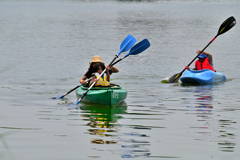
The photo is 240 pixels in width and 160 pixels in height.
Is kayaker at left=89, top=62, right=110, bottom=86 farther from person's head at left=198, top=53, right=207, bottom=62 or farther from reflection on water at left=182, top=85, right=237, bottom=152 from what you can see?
person's head at left=198, top=53, right=207, bottom=62

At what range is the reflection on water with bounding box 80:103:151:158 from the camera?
629cm

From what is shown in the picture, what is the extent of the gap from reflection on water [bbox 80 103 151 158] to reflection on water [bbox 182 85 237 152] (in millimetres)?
1180

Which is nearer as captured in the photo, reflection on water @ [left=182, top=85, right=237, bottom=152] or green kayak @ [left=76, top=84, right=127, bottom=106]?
reflection on water @ [left=182, top=85, right=237, bottom=152]

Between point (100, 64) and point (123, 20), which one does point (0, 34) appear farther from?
point (100, 64)

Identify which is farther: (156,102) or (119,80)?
(119,80)

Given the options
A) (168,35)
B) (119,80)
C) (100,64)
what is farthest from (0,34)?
(100,64)

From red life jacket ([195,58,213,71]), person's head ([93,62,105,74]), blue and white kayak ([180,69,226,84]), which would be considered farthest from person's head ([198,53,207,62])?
person's head ([93,62,105,74])

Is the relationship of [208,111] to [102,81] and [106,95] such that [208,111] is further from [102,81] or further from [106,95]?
[102,81]

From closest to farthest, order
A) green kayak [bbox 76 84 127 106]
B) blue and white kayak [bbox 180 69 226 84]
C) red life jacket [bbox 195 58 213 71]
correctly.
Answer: green kayak [bbox 76 84 127 106] < blue and white kayak [bbox 180 69 226 84] < red life jacket [bbox 195 58 213 71]

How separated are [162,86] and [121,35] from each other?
67.1ft

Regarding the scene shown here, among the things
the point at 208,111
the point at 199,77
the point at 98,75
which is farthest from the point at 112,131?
the point at 199,77

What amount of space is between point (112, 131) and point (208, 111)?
2936 mm

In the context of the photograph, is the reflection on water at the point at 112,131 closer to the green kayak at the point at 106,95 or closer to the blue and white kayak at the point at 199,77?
the green kayak at the point at 106,95

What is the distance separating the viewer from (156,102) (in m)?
11.0
